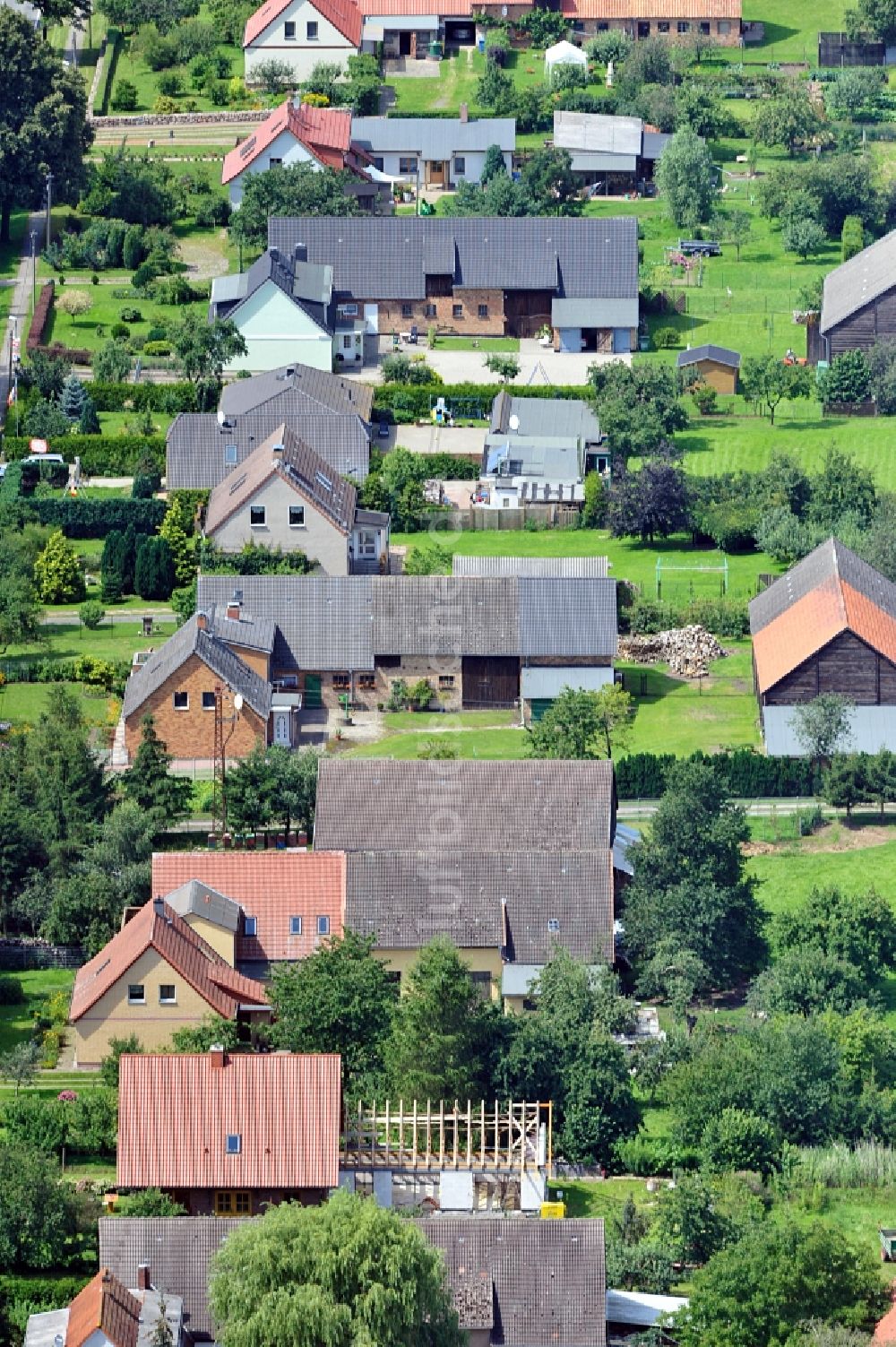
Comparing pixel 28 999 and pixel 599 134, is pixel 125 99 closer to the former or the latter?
pixel 599 134

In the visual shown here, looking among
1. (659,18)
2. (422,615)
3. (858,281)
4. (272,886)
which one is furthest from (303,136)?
(272,886)

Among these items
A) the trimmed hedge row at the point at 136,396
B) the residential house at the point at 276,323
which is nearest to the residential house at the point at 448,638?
the trimmed hedge row at the point at 136,396

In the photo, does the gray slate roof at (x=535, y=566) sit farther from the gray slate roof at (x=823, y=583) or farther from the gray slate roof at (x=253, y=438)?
the gray slate roof at (x=253, y=438)

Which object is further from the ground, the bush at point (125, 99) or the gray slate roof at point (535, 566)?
the bush at point (125, 99)

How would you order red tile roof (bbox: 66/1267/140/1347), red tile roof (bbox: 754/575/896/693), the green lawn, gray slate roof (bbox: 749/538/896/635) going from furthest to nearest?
gray slate roof (bbox: 749/538/896/635)
red tile roof (bbox: 754/575/896/693)
the green lawn
red tile roof (bbox: 66/1267/140/1347)

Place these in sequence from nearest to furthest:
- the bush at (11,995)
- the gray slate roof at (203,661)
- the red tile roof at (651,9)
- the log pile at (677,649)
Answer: the bush at (11,995) → the gray slate roof at (203,661) → the log pile at (677,649) → the red tile roof at (651,9)

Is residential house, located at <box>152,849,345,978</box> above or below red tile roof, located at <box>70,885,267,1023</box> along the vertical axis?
above

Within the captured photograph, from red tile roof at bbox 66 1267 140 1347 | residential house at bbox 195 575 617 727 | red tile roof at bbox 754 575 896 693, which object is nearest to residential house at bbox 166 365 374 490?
residential house at bbox 195 575 617 727

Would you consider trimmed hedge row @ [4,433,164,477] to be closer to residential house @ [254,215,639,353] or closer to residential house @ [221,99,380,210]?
residential house @ [254,215,639,353]
